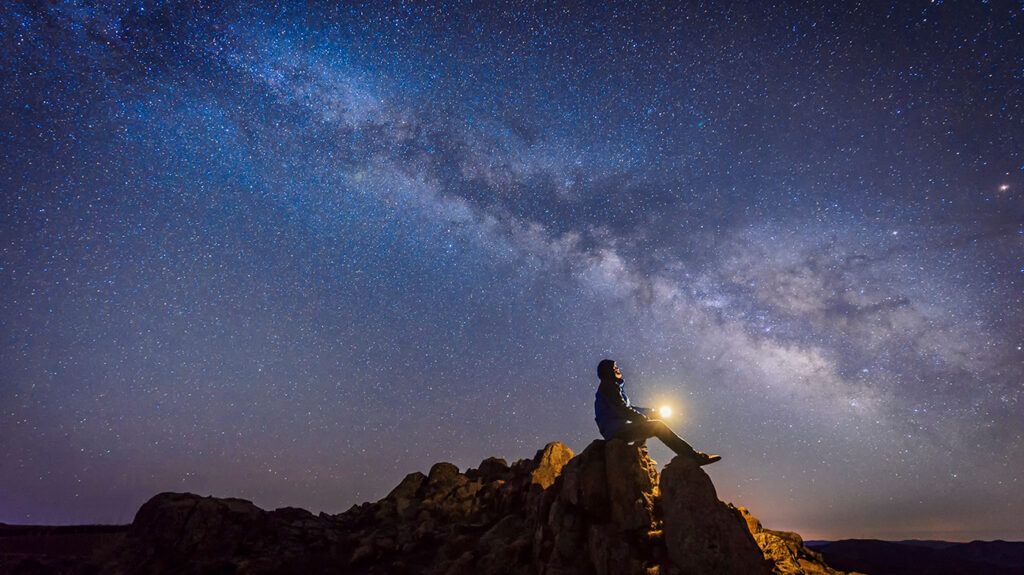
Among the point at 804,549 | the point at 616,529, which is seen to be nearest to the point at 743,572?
the point at 616,529

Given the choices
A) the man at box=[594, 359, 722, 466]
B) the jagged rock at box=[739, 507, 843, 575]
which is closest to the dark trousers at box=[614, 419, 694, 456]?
the man at box=[594, 359, 722, 466]

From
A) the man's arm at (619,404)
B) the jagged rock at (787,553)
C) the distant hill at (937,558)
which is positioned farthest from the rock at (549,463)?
the distant hill at (937,558)

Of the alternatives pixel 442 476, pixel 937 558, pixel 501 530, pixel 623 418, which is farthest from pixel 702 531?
pixel 937 558

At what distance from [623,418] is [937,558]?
145735 mm

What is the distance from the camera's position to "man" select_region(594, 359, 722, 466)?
41.9 ft

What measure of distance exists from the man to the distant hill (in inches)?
3250

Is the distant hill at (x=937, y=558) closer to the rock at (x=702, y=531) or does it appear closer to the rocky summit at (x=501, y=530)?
the rocky summit at (x=501, y=530)

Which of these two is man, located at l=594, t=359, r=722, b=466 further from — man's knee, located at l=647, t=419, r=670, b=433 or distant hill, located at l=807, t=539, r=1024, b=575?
distant hill, located at l=807, t=539, r=1024, b=575

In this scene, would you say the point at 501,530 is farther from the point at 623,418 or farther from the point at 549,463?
the point at 623,418

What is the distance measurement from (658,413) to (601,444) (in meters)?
2.82

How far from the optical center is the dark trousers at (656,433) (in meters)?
12.6

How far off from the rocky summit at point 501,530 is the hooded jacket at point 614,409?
859mm

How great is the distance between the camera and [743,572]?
33.3 feet

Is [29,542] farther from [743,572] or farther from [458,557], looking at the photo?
[743,572]
